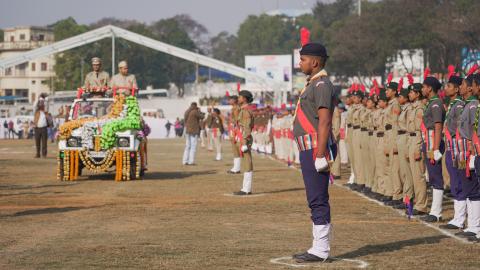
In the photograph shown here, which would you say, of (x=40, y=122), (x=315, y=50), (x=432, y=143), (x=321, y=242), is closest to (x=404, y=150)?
(x=432, y=143)

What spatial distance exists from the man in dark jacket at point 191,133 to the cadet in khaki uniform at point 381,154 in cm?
1521

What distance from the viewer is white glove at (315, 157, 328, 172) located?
1149cm

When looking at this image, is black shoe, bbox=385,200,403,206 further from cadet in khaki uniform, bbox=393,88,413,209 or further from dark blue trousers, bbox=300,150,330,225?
dark blue trousers, bbox=300,150,330,225

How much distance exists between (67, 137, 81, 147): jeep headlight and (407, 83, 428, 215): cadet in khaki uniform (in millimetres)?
9617

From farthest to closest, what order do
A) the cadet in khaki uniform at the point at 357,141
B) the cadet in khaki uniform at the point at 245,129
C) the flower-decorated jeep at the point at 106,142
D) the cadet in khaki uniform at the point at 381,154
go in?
1. the flower-decorated jeep at the point at 106,142
2. the cadet in khaki uniform at the point at 357,141
3. the cadet in khaki uniform at the point at 245,129
4. the cadet in khaki uniform at the point at 381,154

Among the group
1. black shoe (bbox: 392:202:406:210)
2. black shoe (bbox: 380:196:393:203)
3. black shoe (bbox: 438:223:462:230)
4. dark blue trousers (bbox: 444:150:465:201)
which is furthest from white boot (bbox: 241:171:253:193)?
dark blue trousers (bbox: 444:150:465:201)

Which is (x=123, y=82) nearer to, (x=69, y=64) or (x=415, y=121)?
(x=415, y=121)

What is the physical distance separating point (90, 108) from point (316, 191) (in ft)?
48.9

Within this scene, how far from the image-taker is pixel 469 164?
1405 centimetres

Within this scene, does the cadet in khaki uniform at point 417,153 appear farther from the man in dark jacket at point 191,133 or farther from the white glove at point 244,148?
the man in dark jacket at point 191,133

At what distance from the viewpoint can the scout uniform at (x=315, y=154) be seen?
457 inches

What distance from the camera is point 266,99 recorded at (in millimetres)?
102438

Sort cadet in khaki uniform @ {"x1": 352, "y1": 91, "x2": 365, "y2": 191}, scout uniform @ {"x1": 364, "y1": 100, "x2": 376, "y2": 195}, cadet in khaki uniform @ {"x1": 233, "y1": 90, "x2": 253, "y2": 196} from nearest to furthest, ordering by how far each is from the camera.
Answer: scout uniform @ {"x1": 364, "y1": 100, "x2": 376, "y2": 195}
cadet in khaki uniform @ {"x1": 233, "y1": 90, "x2": 253, "y2": 196}
cadet in khaki uniform @ {"x1": 352, "y1": 91, "x2": 365, "y2": 191}

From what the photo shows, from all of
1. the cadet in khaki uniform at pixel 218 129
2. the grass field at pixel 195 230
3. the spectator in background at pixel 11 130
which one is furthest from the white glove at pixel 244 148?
the spectator in background at pixel 11 130
